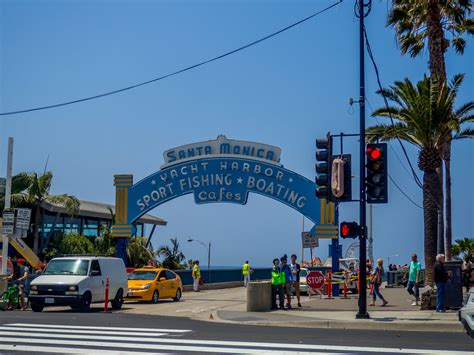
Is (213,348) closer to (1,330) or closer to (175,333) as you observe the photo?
(175,333)

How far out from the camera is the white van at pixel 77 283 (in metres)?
21.4

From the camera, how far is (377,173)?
1756 cm

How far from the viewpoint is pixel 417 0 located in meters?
27.4

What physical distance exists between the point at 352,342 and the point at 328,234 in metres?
16.3

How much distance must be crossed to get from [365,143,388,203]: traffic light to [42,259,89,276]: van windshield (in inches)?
402

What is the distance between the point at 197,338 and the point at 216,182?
17.8 meters

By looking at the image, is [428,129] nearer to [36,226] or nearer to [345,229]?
[345,229]

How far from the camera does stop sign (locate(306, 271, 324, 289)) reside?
2561 cm

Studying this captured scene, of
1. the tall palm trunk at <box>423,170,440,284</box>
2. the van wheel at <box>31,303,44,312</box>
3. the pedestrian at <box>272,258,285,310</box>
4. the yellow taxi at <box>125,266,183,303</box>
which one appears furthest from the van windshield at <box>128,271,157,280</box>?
the tall palm trunk at <box>423,170,440,284</box>

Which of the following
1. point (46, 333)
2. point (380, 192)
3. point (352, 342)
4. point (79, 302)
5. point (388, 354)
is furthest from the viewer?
point (79, 302)

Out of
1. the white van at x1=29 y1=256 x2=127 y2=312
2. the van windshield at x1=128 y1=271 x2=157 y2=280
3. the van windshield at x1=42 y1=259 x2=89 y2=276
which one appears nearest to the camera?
the white van at x1=29 y1=256 x2=127 y2=312

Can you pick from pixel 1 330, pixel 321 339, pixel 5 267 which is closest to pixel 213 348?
pixel 321 339

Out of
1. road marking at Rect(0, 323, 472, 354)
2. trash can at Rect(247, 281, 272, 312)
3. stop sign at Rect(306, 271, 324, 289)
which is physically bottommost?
road marking at Rect(0, 323, 472, 354)

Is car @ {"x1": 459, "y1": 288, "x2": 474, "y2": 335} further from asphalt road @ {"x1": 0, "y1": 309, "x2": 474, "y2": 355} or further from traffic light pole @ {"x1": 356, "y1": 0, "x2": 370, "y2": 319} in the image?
traffic light pole @ {"x1": 356, "y1": 0, "x2": 370, "y2": 319}
